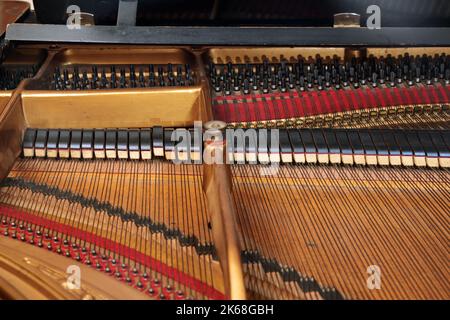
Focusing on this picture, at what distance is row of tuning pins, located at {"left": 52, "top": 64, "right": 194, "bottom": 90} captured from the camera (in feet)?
10.2

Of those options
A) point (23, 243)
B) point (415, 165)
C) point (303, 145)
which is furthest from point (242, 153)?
point (23, 243)

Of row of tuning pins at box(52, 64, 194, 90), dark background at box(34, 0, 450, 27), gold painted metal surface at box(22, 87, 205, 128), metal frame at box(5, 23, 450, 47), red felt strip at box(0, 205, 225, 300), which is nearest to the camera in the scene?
red felt strip at box(0, 205, 225, 300)

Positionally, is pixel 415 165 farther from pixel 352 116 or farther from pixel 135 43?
pixel 135 43

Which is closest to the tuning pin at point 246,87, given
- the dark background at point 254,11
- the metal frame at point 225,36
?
the metal frame at point 225,36

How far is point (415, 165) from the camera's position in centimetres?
277

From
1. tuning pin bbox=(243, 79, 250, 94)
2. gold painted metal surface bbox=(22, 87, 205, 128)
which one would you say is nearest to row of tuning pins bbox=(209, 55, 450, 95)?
tuning pin bbox=(243, 79, 250, 94)

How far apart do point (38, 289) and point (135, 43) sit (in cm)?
144

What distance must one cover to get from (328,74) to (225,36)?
1.95 ft

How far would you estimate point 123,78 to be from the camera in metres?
3.13

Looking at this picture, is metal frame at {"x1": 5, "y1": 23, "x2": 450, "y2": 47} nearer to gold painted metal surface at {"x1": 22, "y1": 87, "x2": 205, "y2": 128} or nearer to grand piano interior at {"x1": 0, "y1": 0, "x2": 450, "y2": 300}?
grand piano interior at {"x1": 0, "y1": 0, "x2": 450, "y2": 300}

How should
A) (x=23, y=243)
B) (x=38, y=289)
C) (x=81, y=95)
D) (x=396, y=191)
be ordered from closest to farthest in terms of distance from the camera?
(x=38, y=289), (x=23, y=243), (x=396, y=191), (x=81, y=95)

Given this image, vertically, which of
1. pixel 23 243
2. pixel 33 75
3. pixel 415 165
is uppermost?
pixel 33 75

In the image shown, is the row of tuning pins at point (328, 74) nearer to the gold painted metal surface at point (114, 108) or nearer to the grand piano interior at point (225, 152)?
the grand piano interior at point (225, 152)

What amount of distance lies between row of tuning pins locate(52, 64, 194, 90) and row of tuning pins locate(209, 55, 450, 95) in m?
0.18
